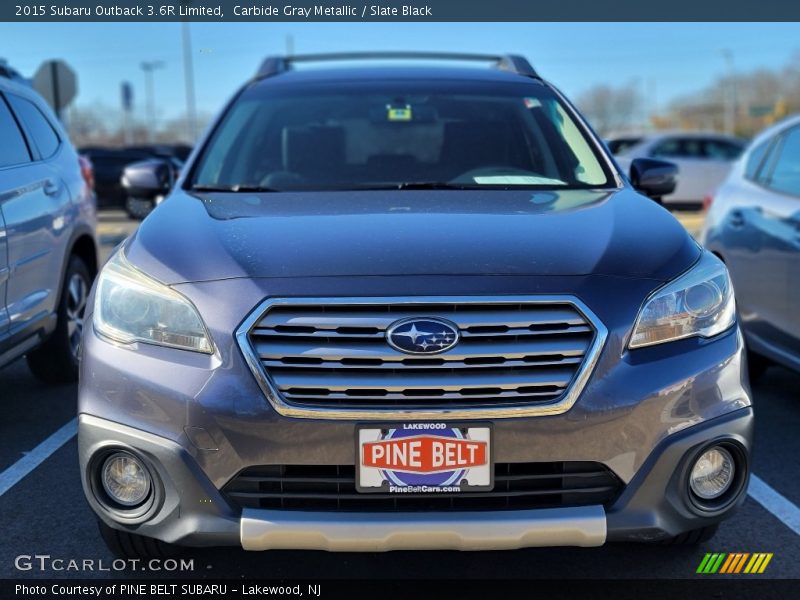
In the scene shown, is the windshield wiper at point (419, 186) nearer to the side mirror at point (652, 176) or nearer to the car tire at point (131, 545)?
the side mirror at point (652, 176)

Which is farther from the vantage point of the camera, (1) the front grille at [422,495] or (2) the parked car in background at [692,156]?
(2) the parked car in background at [692,156]

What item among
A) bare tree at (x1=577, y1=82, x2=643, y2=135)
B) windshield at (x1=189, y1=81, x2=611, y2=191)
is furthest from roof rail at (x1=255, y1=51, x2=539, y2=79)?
bare tree at (x1=577, y1=82, x2=643, y2=135)

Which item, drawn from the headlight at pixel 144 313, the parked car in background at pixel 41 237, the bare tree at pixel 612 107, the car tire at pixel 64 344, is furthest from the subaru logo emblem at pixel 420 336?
the bare tree at pixel 612 107

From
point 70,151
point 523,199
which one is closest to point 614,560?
point 523,199

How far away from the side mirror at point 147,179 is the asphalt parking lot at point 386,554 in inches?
46.6

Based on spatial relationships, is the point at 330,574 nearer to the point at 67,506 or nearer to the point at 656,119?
the point at 67,506

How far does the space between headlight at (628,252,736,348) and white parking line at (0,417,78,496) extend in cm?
259

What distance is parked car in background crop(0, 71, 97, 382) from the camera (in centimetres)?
458

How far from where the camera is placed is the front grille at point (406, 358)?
2.60 meters

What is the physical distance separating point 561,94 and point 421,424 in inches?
94.3

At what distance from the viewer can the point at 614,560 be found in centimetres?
323

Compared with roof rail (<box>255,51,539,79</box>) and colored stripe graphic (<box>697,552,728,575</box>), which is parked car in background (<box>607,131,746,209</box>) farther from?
colored stripe graphic (<box>697,552,728,575</box>)

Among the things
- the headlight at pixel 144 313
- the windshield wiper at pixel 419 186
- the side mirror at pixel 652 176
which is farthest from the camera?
the side mirror at pixel 652 176

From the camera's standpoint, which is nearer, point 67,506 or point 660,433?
point 660,433
